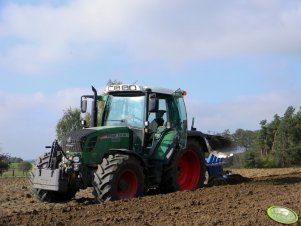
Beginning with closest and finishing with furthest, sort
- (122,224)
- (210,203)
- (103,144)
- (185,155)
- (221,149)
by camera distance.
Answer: (122,224) → (210,203) → (103,144) → (185,155) → (221,149)

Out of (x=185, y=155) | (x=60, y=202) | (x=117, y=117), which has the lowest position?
(x=60, y=202)

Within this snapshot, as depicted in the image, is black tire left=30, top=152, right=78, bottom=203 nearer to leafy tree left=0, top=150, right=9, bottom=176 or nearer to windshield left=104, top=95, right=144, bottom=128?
windshield left=104, top=95, right=144, bottom=128

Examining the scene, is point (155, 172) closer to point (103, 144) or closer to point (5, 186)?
point (103, 144)

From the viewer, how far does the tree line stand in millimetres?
44312

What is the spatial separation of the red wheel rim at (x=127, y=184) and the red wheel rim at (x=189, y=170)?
7.18 ft

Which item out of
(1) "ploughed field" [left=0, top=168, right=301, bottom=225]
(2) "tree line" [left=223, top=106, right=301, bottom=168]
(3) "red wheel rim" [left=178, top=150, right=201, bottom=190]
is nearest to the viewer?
(1) "ploughed field" [left=0, top=168, right=301, bottom=225]

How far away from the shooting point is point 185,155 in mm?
11031

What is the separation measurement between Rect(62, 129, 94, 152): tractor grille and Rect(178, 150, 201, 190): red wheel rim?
2816mm

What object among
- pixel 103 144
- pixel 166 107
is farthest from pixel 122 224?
pixel 166 107

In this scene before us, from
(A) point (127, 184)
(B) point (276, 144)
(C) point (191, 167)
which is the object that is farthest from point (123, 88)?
(B) point (276, 144)

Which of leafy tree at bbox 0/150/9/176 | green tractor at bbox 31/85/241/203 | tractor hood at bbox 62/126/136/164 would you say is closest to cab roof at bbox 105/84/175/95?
green tractor at bbox 31/85/241/203

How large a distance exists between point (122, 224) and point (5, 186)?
7.19 metres

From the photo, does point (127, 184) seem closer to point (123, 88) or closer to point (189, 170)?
point (123, 88)

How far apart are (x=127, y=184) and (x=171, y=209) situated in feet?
5.76
